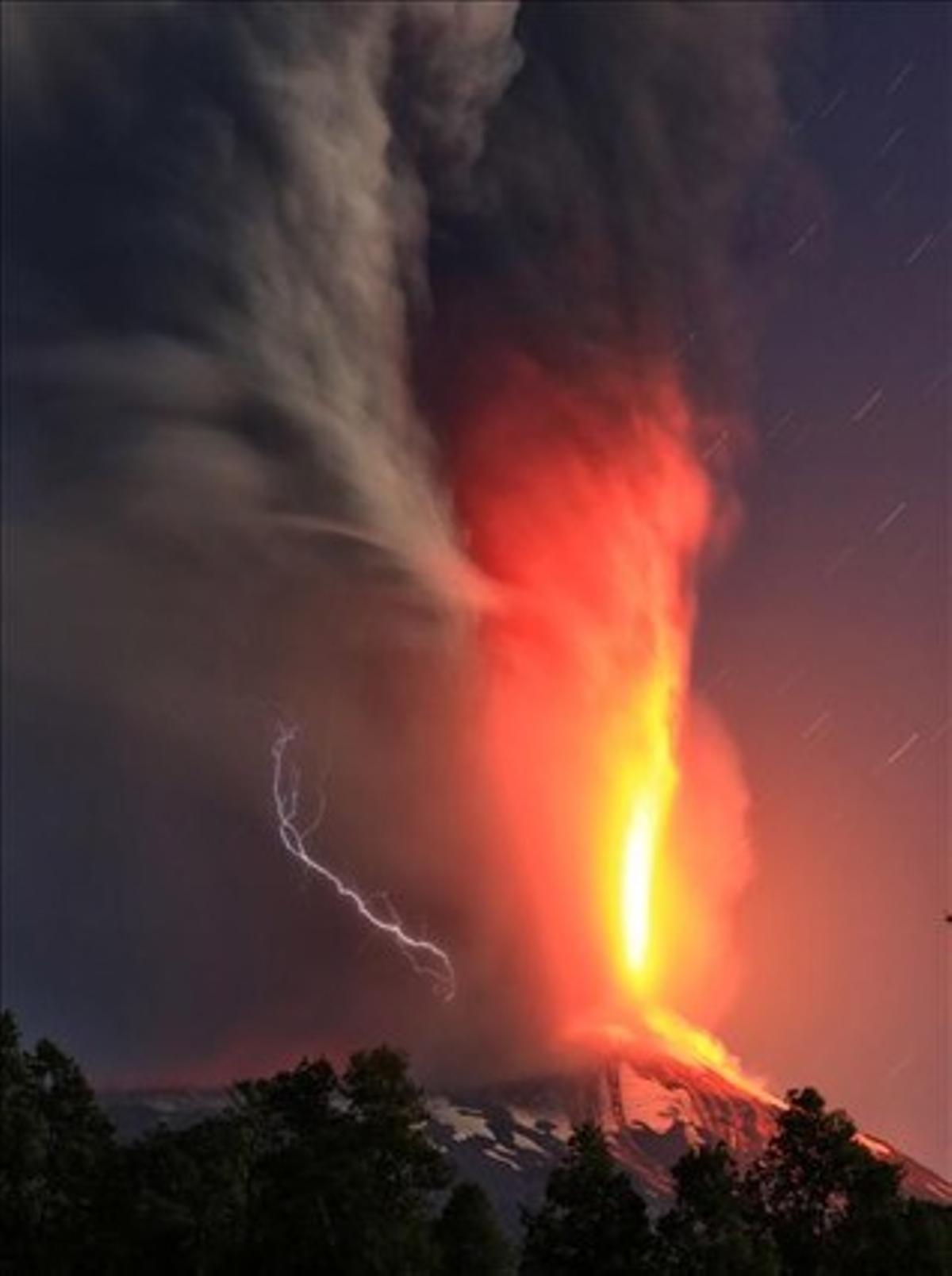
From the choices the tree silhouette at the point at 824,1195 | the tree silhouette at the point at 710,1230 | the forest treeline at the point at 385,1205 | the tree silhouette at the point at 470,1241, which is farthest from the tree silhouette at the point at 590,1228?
the tree silhouette at the point at 824,1195

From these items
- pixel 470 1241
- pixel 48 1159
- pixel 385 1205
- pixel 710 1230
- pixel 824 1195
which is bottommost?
pixel 48 1159

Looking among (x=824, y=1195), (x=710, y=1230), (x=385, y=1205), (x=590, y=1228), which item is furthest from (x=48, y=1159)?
(x=824, y=1195)

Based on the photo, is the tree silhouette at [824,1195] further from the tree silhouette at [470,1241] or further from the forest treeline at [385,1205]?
the tree silhouette at [470,1241]

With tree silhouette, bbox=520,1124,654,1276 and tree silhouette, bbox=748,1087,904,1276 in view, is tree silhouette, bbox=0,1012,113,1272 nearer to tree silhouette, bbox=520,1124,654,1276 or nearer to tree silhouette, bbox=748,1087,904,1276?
tree silhouette, bbox=520,1124,654,1276

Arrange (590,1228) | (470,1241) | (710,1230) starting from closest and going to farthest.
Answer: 1. (710,1230)
2. (590,1228)
3. (470,1241)

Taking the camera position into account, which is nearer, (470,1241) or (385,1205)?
(385,1205)

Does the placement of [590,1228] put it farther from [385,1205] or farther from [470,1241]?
[385,1205]

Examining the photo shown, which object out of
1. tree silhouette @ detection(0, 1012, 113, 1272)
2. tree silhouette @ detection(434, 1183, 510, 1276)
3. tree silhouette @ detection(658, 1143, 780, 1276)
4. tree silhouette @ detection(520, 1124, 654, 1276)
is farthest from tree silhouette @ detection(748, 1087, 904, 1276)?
tree silhouette @ detection(0, 1012, 113, 1272)

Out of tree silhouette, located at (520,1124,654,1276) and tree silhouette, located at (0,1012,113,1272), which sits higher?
tree silhouette, located at (520,1124,654,1276)

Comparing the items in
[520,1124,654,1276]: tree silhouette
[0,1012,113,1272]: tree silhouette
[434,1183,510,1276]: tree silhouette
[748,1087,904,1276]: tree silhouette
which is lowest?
[0,1012,113,1272]: tree silhouette

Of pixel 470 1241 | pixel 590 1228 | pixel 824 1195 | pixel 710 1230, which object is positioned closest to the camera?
pixel 710 1230
